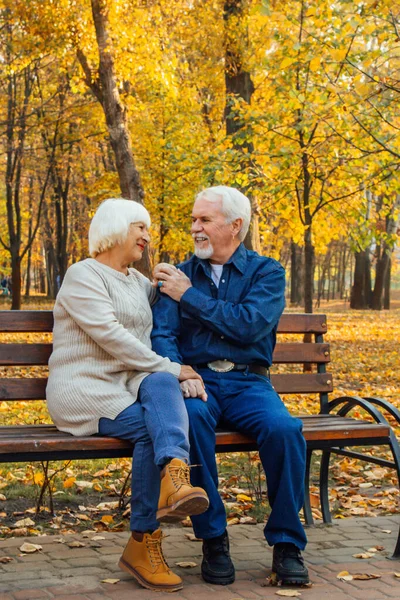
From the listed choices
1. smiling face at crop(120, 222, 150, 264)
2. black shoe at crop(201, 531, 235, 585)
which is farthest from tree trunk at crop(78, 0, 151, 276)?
black shoe at crop(201, 531, 235, 585)

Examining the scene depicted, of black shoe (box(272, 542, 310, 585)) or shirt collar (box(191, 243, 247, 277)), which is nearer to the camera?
black shoe (box(272, 542, 310, 585))

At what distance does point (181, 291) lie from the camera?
454 cm

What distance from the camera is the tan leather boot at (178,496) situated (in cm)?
360

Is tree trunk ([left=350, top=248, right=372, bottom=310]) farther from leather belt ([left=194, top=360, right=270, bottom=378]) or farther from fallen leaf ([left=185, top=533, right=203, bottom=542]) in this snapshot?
leather belt ([left=194, top=360, right=270, bottom=378])

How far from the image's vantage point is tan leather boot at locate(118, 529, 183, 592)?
3.88 m

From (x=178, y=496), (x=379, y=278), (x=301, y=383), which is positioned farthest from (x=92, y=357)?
(x=379, y=278)

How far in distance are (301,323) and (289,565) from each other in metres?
1.67

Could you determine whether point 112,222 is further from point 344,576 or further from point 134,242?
point 344,576

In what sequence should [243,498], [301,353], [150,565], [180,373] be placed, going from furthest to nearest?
1. [243,498]
2. [301,353]
3. [180,373]
4. [150,565]

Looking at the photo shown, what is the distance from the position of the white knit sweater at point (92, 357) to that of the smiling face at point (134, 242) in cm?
18

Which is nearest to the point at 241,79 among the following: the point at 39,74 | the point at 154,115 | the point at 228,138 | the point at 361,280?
the point at 228,138

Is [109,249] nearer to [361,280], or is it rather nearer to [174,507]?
[174,507]

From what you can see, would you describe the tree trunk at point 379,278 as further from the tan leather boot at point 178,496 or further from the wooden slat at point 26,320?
the tan leather boot at point 178,496

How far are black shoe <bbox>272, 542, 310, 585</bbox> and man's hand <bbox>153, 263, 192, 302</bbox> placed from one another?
1315 millimetres
